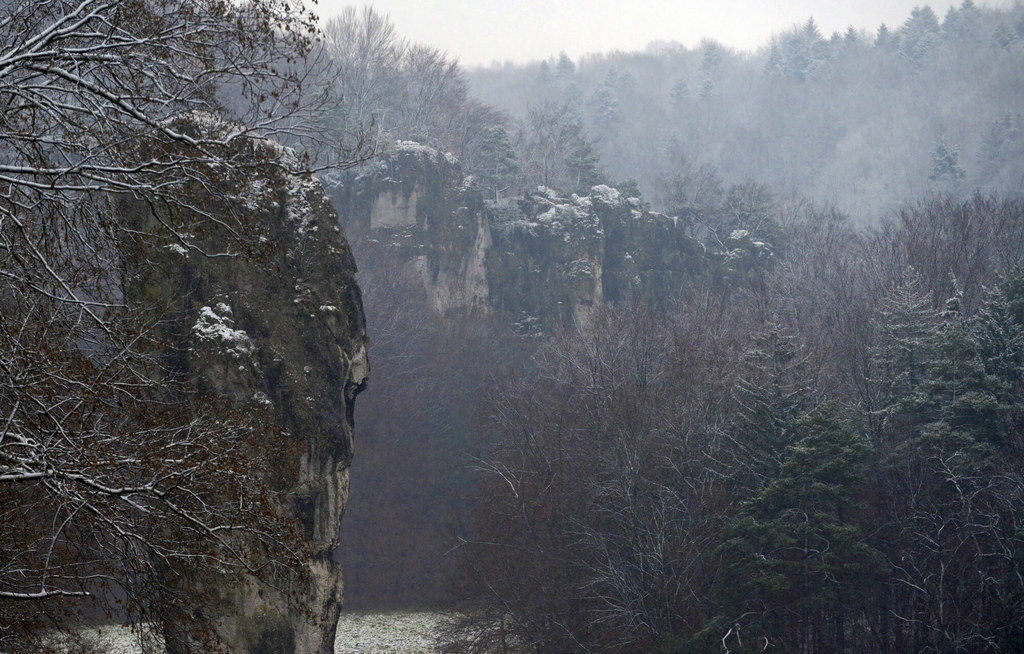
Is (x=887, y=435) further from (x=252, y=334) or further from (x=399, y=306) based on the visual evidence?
(x=399, y=306)

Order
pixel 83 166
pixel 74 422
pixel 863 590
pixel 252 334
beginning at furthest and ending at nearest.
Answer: pixel 863 590 → pixel 252 334 → pixel 74 422 → pixel 83 166

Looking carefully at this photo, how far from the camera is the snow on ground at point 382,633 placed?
2391 centimetres

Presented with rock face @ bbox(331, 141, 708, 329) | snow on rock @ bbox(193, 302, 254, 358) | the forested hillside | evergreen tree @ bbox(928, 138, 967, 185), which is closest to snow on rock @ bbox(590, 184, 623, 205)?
rock face @ bbox(331, 141, 708, 329)

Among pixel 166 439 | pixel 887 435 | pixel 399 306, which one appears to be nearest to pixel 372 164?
pixel 399 306

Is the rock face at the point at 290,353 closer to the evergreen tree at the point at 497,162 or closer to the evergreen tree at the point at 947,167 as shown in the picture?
the evergreen tree at the point at 497,162

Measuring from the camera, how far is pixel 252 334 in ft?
40.7

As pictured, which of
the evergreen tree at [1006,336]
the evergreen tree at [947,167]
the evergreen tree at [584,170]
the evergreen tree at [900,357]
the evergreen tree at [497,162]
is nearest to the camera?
the evergreen tree at [1006,336]

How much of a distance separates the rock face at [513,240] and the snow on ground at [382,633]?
1589 centimetres

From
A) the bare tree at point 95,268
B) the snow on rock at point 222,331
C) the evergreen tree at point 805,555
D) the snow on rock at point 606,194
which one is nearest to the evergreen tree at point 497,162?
Result: the snow on rock at point 606,194

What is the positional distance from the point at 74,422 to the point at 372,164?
35.8 metres

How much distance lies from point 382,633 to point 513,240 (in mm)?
21724

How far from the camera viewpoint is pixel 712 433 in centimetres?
2319

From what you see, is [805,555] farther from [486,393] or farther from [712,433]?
[486,393]

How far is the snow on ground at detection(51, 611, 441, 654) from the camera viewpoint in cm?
2391
